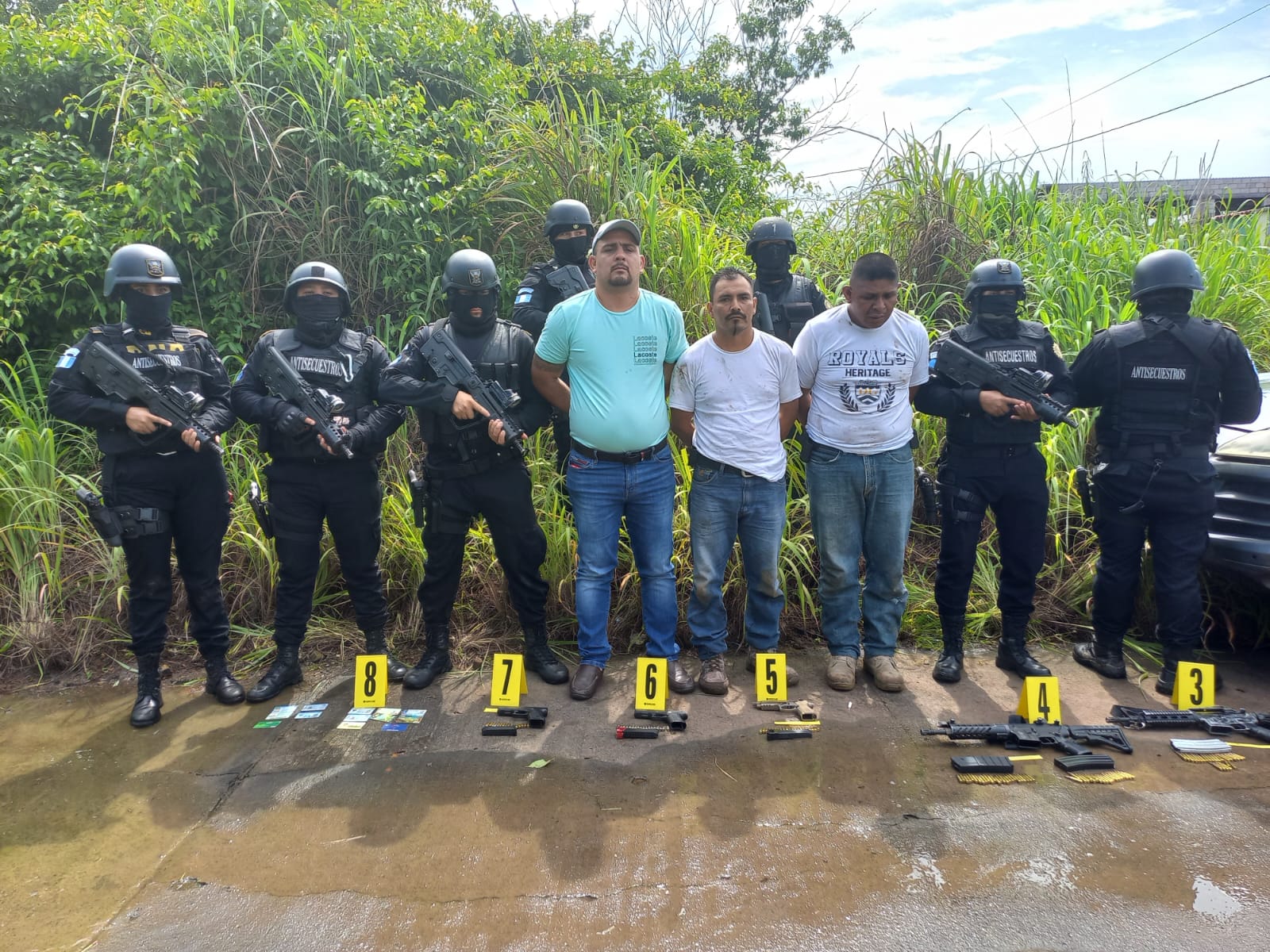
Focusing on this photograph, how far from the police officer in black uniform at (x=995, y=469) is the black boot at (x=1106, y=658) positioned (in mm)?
326

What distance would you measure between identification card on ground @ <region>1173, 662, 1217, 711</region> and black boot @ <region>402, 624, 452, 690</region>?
3.44m

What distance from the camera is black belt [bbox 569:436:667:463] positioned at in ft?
11.3

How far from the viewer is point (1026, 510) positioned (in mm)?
3637

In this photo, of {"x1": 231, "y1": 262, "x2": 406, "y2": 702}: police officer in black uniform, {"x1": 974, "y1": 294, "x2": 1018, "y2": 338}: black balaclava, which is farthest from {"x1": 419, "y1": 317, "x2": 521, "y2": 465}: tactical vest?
{"x1": 974, "y1": 294, "x2": 1018, "y2": 338}: black balaclava

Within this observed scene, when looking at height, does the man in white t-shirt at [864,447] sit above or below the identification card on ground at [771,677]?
above

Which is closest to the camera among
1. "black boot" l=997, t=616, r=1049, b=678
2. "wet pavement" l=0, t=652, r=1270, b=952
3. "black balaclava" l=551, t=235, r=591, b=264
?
"wet pavement" l=0, t=652, r=1270, b=952

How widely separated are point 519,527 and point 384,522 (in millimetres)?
1260

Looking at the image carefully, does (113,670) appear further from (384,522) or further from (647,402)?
(647,402)

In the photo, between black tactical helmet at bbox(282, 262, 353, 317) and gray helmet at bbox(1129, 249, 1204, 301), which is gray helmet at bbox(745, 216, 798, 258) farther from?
black tactical helmet at bbox(282, 262, 353, 317)

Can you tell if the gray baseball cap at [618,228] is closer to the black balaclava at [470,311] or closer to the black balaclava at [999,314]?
the black balaclava at [470,311]

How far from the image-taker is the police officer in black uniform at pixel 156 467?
338 centimetres

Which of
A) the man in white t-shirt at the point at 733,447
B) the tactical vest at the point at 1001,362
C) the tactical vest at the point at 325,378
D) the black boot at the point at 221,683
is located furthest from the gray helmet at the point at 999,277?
the black boot at the point at 221,683

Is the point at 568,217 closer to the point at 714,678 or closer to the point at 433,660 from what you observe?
the point at 433,660

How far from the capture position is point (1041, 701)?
10.5 ft
